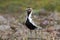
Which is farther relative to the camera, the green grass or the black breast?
the green grass

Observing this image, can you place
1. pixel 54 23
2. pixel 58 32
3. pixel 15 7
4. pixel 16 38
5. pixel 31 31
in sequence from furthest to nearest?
pixel 15 7
pixel 54 23
pixel 58 32
pixel 31 31
pixel 16 38

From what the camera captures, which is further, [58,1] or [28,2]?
[28,2]

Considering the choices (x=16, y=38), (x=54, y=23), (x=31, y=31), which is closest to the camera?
(x=16, y=38)

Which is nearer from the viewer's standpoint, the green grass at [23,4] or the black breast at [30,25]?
the black breast at [30,25]

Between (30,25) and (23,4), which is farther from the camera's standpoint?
(23,4)

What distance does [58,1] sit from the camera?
80.1 ft

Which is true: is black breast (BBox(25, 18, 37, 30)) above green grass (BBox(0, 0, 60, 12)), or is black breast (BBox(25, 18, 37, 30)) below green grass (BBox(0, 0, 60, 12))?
above

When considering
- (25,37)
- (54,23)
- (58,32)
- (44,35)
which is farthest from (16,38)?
(54,23)

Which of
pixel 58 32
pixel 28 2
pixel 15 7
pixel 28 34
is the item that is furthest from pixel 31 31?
pixel 28 2

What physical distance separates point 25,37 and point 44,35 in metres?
0.72

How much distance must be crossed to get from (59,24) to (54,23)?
172 millimetres

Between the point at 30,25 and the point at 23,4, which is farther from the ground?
the point at 30,25

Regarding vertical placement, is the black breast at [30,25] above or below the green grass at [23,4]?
above

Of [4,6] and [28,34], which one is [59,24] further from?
[4,6]
